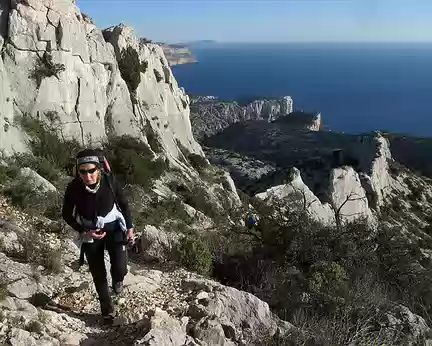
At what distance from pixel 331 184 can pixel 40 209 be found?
24988 millimetres

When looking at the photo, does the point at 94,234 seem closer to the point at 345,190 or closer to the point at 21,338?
the point at 21,338

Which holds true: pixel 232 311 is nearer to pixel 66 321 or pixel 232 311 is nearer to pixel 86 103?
pixel 66 321

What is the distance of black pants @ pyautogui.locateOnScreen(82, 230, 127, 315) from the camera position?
4711 mm

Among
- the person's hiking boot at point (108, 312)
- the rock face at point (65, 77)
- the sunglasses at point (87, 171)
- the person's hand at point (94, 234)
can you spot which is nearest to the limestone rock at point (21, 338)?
the person's hiking boot at point (108, 312)

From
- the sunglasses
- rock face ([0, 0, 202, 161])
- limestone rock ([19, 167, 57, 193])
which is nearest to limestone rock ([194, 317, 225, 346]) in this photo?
the sunglasses

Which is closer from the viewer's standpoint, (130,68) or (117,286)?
(117,286)

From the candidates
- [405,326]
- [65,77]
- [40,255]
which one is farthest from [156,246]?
[65,77]

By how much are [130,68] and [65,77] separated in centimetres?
561

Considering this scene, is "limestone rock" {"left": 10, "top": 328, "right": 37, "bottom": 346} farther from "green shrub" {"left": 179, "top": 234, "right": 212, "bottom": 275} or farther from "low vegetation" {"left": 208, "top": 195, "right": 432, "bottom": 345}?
"green shrub" {"left": 179, "top": 234, "right": 212, "bottom": 275}

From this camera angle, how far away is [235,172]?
37219 mm

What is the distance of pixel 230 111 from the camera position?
116m

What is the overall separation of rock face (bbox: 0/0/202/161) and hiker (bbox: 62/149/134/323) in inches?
405

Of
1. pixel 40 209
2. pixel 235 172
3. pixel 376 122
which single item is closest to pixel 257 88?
pixel 376 122

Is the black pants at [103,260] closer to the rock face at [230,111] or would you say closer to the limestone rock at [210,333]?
the limestone rock at [210,333]
